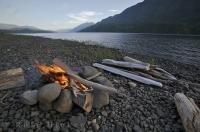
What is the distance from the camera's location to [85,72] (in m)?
10.4

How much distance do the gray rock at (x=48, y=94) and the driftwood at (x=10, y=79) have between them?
2561mm

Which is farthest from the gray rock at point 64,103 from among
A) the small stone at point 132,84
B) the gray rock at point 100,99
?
the small stone at point 132,84

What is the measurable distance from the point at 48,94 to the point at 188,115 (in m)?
5.12

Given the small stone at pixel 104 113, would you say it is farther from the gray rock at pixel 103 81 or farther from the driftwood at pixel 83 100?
the gray rock at pixel 103 81

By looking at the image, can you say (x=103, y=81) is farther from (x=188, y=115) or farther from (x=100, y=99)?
(x=188, y=115)

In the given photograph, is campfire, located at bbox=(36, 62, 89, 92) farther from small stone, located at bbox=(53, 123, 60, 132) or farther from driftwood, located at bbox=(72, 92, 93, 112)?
small stone, located at bbox=(53, 123, 60, 132)

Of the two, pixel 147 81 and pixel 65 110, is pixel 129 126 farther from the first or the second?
pixel 147 81

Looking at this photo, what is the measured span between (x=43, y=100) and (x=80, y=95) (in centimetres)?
135

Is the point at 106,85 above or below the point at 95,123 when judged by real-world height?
above

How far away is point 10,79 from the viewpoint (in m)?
→ 9.88

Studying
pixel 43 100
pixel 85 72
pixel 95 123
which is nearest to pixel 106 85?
pixel 85 72

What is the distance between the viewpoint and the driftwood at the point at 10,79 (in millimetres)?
9609

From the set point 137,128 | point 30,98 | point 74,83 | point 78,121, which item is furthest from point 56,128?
point 137,128

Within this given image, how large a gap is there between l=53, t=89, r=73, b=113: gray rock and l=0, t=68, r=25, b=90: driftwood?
113 inches
